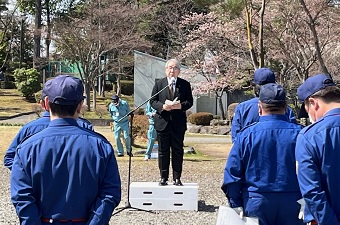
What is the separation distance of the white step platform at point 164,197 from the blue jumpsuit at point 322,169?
3.99m

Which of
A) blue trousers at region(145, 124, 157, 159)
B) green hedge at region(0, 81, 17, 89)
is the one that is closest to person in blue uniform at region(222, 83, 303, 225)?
blue trousers at region(145, 124, 157, 159)

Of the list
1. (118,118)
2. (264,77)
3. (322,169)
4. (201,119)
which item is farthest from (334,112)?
(201,119)

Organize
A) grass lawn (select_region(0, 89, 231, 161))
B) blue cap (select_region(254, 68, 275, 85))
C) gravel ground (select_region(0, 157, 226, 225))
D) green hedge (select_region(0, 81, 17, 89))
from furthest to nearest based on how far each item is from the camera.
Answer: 1. green hedge (select_region(0, 81, 17, 89))
2. grass lawn (select_region(0, 89, 231, 161))
3. gravel ground (select_region(0, 157, 226, 225))
4. blue cap (select_region(254, 68, 275, 85))

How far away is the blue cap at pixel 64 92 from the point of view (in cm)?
284

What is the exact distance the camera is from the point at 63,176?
281 centimetres

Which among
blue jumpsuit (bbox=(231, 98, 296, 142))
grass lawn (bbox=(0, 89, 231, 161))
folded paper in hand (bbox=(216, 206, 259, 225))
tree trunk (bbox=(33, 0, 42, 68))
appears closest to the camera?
folded paper in hand (bbox=(216, 206, 259, 225))

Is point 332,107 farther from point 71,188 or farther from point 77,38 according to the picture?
point 77,38

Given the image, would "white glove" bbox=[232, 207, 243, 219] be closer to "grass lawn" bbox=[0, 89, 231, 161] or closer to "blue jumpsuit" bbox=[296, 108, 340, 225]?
"blue jumpsuit" bbox=[296, 108, 340, 225]

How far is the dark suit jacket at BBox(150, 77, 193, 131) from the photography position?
6.66 meters

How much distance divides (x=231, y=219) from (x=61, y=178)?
3.79 ft

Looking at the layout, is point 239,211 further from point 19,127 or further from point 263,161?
point 19,127

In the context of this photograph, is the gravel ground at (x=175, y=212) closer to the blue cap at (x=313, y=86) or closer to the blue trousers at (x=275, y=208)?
the blue trousers at (x=275, y=208)

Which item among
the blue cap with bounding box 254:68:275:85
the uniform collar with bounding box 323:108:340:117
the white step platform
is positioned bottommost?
the white step platform

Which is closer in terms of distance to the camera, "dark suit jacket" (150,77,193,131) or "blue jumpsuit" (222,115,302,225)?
"blue jumpsuit" (222,115,302,225)
